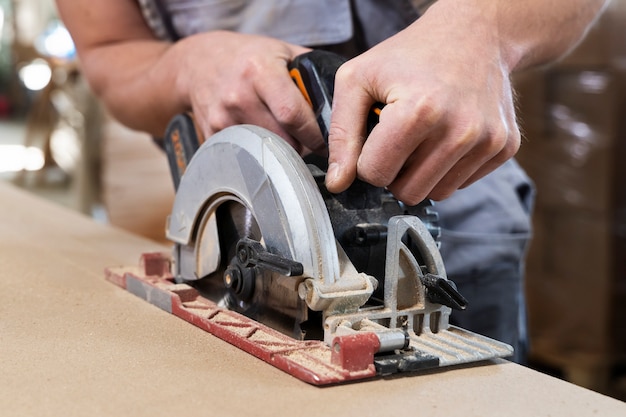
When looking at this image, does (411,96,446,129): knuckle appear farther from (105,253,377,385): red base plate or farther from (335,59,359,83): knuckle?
(105,253,377,385): red base plate

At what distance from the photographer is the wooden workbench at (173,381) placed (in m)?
0.76

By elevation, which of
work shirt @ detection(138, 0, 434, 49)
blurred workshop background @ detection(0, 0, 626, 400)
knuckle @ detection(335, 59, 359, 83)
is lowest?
blurred workshop background @ detection(0, 0, 626, 400)

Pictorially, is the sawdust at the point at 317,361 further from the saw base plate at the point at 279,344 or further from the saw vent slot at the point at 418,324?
the saw vent slot at the point at 418,324

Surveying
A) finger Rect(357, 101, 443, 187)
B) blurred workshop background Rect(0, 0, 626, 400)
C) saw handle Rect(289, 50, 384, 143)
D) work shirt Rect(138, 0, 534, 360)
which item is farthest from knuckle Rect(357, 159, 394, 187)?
blurred workshop background Rect(0, 0, 626, 400)

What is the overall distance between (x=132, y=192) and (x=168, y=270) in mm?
1962

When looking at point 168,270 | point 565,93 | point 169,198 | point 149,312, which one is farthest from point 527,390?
point 169,198

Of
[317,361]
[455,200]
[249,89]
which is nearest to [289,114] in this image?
[249,89]

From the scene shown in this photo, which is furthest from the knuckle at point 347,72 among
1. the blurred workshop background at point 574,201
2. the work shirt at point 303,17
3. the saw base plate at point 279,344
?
the blurred workshop background at point 574,201

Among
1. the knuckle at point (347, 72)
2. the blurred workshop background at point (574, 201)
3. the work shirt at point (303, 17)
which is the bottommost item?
the blurred workshop background at point (574, 201)

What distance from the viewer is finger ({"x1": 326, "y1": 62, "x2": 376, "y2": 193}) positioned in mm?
1002

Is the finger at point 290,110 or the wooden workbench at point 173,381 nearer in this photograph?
the wooden workbench at point 173,381

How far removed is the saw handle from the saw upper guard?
10cm

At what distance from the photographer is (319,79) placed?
1.10 metres

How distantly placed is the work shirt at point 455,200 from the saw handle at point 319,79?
461mm
